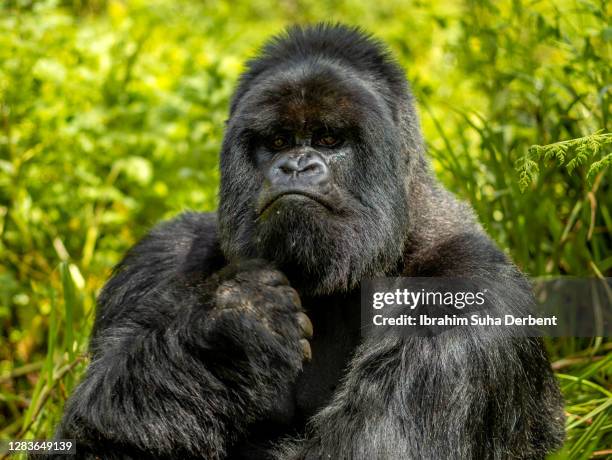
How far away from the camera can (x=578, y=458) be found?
133 inches

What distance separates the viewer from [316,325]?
3594 millimetres

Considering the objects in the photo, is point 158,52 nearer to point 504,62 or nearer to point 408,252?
point 504,62

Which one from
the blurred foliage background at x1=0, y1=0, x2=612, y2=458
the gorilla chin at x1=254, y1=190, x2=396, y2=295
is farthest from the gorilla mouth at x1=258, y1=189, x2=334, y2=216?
the blurred foliage background at x1=0, y1=0, x2=612, y2=458

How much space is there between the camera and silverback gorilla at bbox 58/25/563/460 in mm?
3041

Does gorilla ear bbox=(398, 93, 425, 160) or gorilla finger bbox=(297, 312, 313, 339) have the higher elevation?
gorilla ear bbox=(398, 93, 425, 160)

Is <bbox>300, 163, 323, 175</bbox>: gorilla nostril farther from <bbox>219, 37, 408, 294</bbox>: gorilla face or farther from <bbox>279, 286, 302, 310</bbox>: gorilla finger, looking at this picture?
<bbox>279, 286, 302, 310</bbox>: gorilla finger

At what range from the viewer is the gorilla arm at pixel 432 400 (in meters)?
2.97

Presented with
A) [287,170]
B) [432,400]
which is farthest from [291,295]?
[432,400]

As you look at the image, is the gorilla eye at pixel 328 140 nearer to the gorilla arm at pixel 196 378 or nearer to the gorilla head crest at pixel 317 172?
the gorilla head crest at pixel 317 172

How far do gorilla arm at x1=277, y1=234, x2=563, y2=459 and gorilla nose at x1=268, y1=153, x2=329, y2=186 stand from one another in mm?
680

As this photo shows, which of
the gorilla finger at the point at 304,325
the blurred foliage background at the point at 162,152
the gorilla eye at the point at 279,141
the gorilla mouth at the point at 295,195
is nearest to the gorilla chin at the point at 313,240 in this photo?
the gorilla mouth at the point at 295,195

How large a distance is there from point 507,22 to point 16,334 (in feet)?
13.1

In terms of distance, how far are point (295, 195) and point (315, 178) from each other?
12cm

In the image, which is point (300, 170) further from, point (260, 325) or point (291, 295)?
point (260, 325)
